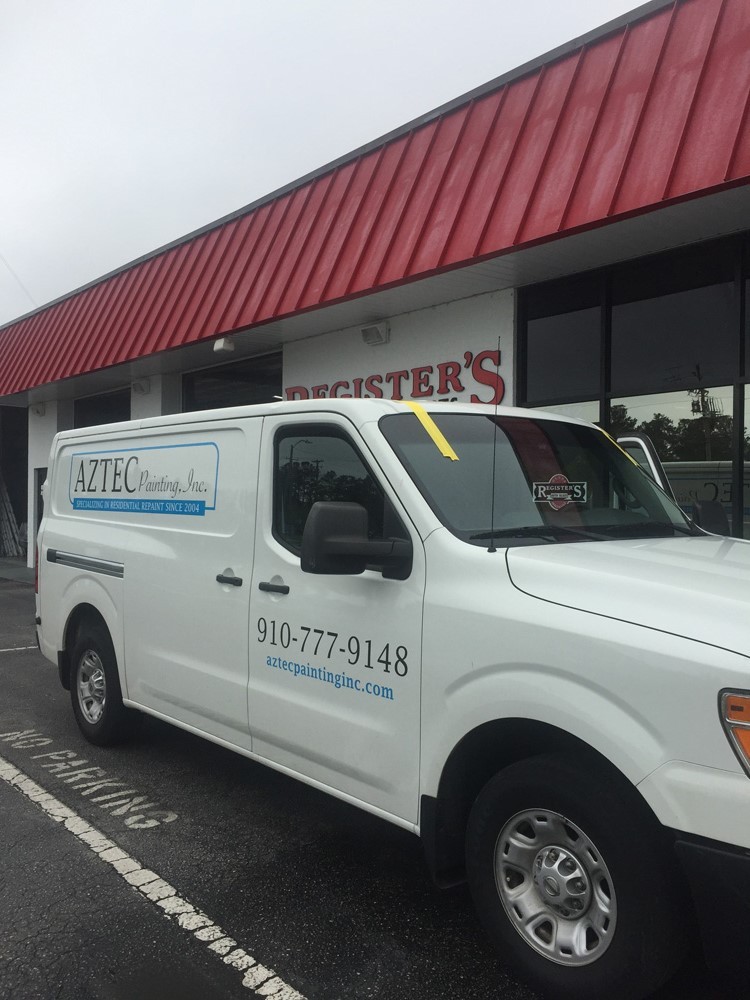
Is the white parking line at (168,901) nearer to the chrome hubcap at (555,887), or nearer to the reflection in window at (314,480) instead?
the chrome hubcap at (555,887)

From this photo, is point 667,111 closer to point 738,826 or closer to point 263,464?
point 263,464

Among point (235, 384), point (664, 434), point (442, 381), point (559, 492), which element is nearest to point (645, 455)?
point (559, 492)

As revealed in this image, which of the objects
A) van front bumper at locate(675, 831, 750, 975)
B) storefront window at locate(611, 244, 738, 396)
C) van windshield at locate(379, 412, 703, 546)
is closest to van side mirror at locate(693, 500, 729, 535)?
van windshield at locate(379, 412, 703, 546)

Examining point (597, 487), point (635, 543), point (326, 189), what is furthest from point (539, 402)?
point (635, 543)

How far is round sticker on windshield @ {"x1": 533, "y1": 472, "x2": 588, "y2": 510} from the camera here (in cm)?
338

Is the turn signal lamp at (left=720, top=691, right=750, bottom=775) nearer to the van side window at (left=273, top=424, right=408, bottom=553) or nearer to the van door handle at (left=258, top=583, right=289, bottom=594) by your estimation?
the van side window at (left=273, top=424, right=408, bottom=553)

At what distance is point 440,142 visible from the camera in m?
7.89

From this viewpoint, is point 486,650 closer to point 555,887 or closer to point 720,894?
point 555,887

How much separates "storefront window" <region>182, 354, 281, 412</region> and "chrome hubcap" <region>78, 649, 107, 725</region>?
6.72 metres

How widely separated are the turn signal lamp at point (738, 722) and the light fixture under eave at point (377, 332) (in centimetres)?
777

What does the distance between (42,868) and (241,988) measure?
1.34 meters

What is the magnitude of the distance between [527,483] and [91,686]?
11.3 ft

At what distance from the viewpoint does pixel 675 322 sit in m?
7.30

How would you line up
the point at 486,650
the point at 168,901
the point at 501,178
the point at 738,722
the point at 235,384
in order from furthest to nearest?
the point at 235,384 < the point at 501,178 < the point at 168,901 < the point at 486,650 < the point at 738,722
